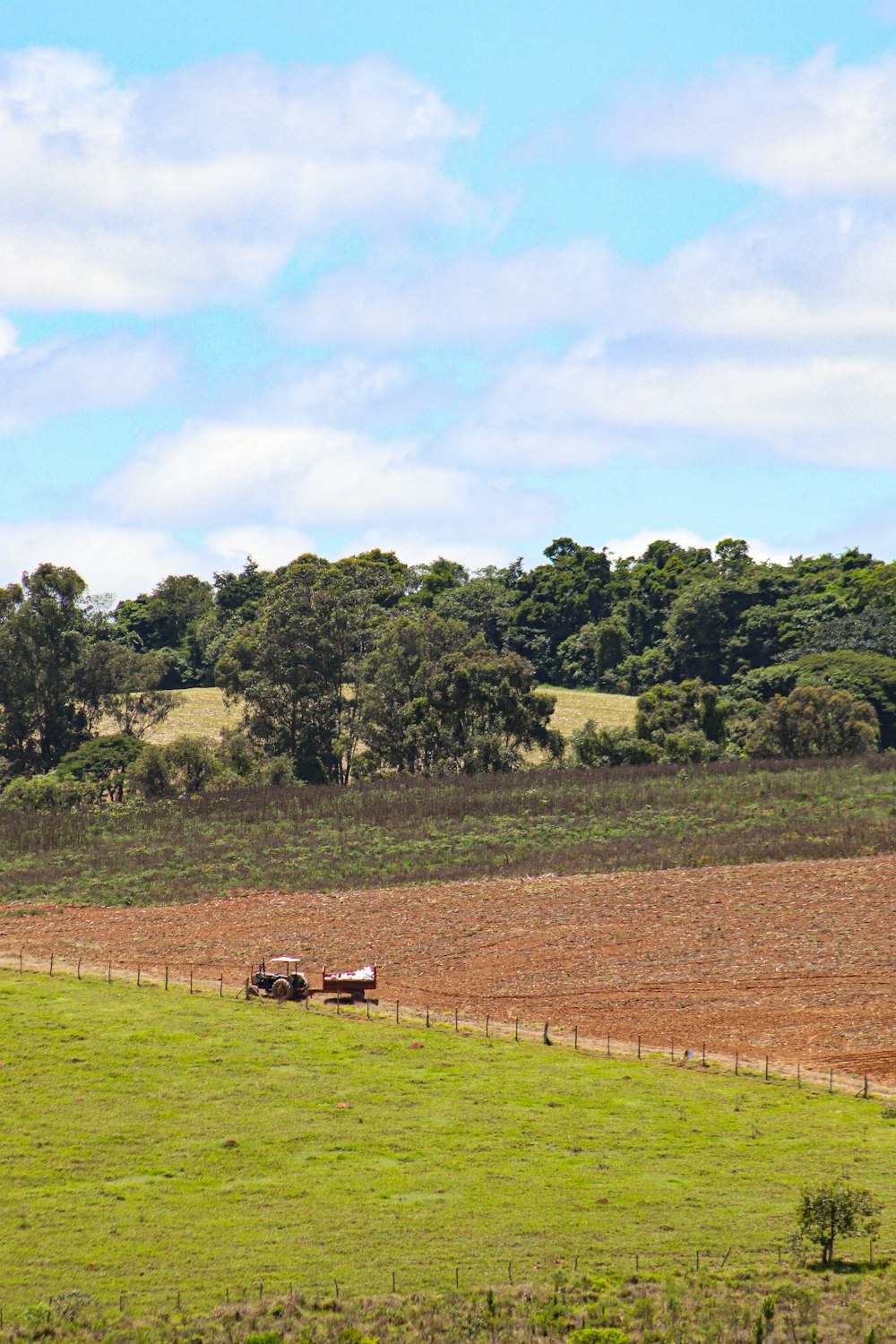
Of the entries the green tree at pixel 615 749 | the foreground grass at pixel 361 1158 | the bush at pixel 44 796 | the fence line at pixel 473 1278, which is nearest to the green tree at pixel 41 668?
the bush at pixel 44 796

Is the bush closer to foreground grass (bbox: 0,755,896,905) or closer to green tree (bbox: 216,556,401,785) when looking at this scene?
foreground grass (bbox: 0,755,896,905)

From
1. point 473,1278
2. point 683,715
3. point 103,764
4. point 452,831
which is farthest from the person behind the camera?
point 103,764

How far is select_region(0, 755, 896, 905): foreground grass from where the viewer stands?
71438 millimetres

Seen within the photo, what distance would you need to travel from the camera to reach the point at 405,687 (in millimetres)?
120625

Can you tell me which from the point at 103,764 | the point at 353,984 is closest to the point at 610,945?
the point at 353,984

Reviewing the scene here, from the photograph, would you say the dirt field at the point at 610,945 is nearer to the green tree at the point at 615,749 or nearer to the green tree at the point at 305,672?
the green tree at the point at 615,749

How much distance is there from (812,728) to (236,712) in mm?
71693

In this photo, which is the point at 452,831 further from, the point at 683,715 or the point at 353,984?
the point at 683,715

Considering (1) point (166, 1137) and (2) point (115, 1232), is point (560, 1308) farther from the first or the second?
(1) point (166, 1137)

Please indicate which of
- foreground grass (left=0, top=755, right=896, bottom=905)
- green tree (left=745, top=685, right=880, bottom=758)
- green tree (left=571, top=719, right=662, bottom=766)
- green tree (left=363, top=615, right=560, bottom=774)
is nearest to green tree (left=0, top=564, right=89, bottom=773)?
green tree (left=363, top=615, right=560, bottom=774)

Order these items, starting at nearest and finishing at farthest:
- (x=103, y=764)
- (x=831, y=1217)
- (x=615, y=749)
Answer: (x=831, y=1217) → (x=615, y=749) → (x=103, y=764)

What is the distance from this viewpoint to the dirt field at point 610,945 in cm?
4922

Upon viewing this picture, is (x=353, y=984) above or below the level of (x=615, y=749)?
below

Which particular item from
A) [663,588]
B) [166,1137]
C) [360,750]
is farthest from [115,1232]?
[663,588]
